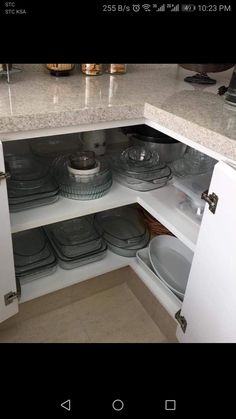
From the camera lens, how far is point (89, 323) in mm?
1100

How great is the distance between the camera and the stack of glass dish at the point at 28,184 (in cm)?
93

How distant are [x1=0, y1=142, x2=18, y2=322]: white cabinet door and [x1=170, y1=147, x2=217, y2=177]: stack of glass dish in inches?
20.8

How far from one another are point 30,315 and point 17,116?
0.68m

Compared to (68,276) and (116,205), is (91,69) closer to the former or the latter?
(116,205)

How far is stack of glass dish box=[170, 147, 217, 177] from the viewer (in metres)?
1.05

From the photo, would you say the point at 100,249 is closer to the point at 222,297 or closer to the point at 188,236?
the point at 188,236

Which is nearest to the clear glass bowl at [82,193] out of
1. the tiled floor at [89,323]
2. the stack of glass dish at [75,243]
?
the stack of glass dish at [75,243]

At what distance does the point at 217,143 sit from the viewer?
666 millimetres
